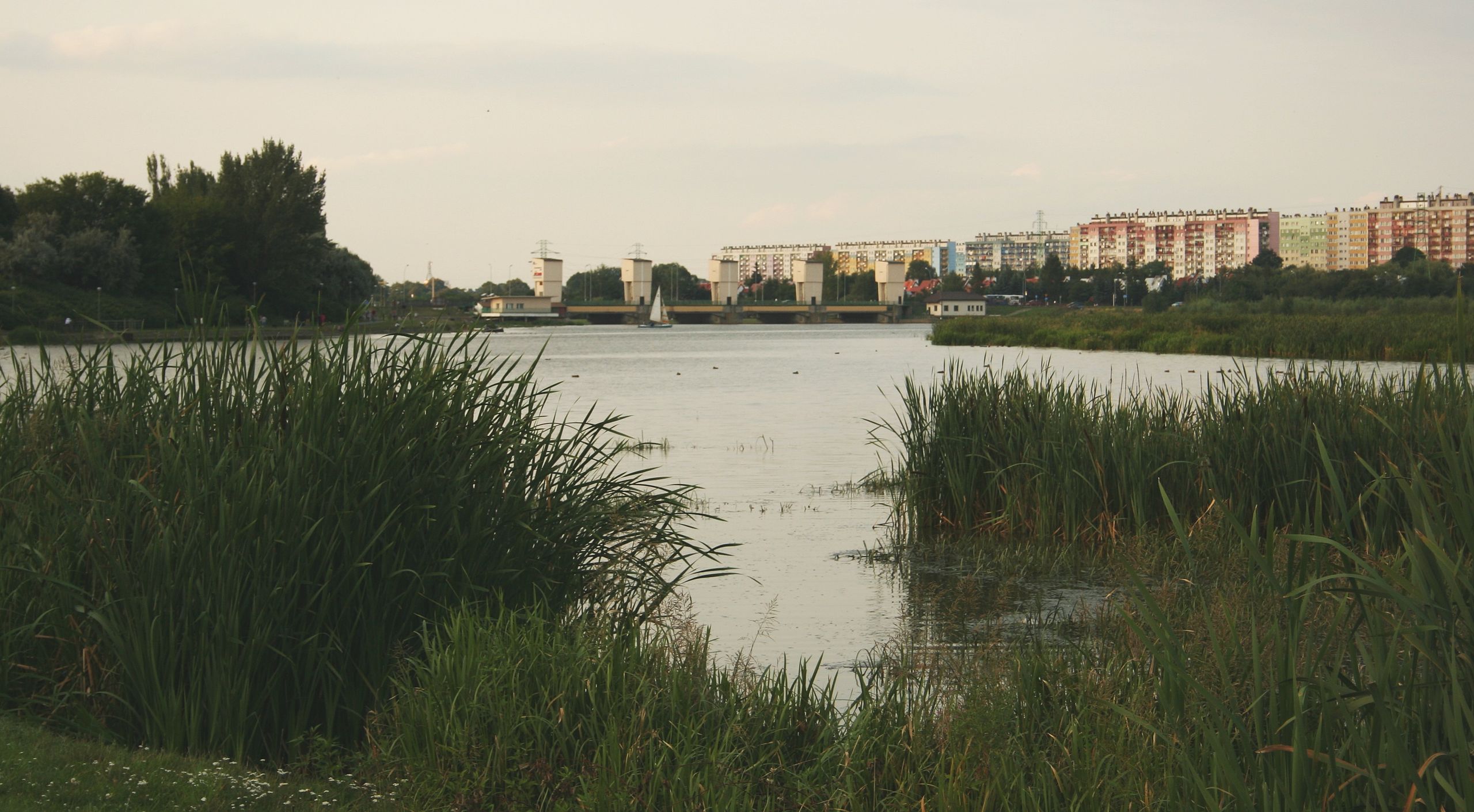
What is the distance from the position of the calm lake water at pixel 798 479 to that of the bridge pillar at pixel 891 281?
115915mm

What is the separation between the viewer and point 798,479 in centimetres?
1795

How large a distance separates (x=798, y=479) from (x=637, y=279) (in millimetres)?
154524

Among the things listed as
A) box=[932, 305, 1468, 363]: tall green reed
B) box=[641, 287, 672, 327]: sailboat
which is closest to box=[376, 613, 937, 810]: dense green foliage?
box=[932, 305, 1468, 363]: tall green reed

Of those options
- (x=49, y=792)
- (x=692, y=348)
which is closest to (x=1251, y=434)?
(x=49, y=792)

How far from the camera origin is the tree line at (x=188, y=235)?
59.7 m

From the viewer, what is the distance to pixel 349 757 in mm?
5672

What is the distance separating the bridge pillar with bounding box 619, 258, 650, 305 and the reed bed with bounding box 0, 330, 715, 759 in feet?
530

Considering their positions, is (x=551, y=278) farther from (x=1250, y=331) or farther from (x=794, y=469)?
(x=794, y=469)

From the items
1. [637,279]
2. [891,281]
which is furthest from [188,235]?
[891,281]

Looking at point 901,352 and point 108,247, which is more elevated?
point 108,247

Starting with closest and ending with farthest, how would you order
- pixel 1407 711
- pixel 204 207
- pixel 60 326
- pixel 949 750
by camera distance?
pixel 1407 711
pixel 949 750
pixel 60 326
pixel 204 207

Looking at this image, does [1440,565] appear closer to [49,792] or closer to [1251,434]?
[49,792]

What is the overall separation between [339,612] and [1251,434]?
25.3 ft

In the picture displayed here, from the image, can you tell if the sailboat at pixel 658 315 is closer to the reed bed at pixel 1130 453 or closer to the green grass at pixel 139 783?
the reed bed at pixel 1130 453
